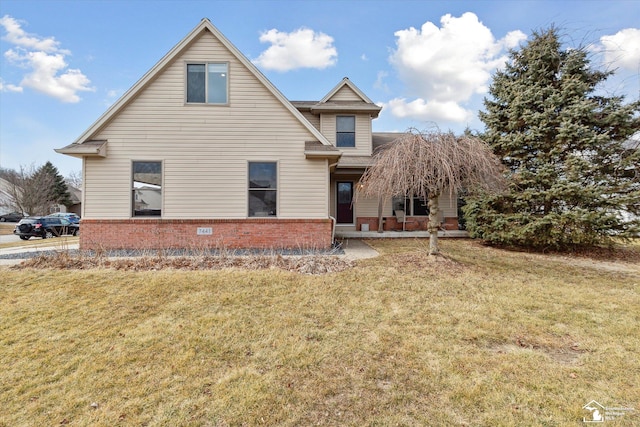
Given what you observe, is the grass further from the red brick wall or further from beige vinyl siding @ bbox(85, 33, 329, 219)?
beige vinyl siding @ bbox(85, 33, 329, 219)

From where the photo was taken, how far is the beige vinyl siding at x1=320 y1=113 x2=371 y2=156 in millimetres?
14250

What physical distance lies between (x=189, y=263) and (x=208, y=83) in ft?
19.9

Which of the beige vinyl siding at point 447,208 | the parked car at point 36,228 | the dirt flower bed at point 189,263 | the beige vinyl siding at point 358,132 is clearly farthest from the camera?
the parked car at point 36,228

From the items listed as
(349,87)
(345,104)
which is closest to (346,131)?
(345,104)

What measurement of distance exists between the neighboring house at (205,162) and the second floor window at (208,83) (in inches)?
1.3

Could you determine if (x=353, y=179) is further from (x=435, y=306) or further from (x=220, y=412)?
(x=220, y=412)

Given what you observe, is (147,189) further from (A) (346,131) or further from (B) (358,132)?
(B) (358,132)

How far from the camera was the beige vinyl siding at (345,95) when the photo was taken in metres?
14.3

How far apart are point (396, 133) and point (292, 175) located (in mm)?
10584

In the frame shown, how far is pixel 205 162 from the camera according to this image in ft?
31.0

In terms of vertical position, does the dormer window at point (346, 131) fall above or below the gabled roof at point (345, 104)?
below

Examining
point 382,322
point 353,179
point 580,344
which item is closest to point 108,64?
point 353,179

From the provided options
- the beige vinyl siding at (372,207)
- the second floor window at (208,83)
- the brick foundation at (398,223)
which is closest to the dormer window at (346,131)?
the beige vinyl siding at (372,207)

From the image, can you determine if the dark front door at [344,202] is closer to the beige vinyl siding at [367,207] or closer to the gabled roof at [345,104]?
the beige vinyl siding at [367,207]
